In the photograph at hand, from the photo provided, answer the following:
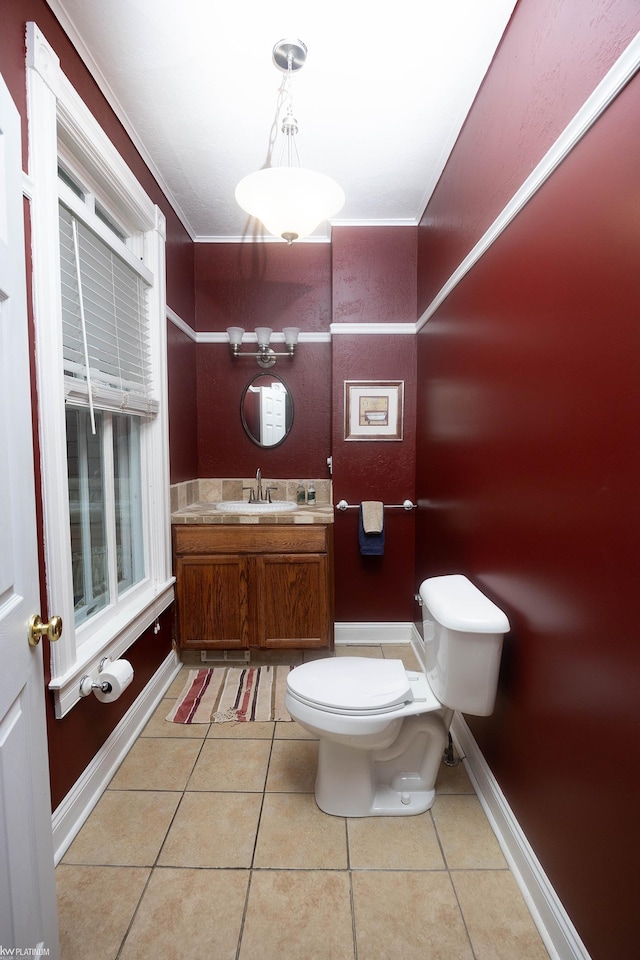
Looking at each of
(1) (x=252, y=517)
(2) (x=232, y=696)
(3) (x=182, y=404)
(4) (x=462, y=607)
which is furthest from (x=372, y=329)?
(2) (x=232, y=696)

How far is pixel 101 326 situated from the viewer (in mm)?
1811

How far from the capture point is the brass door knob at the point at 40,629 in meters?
0.92

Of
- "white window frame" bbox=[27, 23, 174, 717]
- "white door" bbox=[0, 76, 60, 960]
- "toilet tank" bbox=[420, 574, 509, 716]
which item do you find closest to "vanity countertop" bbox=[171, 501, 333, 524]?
"white window frame" bbox=[27, 23, 174, 717]

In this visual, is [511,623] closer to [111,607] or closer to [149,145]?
[111,607]

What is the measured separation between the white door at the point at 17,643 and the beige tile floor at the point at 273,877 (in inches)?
12.5

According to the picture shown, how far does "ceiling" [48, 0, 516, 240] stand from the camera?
144 centimetres

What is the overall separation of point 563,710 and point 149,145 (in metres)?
2.67

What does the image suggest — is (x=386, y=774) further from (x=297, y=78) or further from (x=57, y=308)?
(x=297, y=78)

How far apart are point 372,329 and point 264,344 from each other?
0.70 meters

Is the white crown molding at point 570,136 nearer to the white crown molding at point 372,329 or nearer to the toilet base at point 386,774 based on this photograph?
the white crown molding at point 372,329

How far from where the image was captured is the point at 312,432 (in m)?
3.07

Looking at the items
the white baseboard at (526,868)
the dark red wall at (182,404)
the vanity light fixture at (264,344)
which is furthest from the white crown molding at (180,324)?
the white baseboard at (526,868)

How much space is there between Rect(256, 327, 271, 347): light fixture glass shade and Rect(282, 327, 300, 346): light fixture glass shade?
0.11m

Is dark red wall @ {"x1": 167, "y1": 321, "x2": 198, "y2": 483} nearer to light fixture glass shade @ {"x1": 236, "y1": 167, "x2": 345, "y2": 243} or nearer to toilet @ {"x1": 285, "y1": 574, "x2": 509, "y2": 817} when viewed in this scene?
light fixture glass shade @ {"x1": 236, "y1": 167, "x2": 345, "y2": 243}
